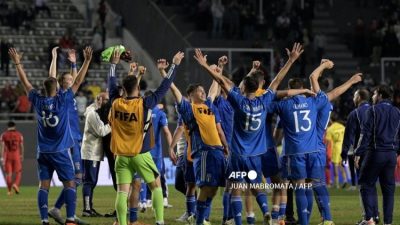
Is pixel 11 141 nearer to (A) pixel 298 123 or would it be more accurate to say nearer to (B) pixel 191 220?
(B) pixel 191 220

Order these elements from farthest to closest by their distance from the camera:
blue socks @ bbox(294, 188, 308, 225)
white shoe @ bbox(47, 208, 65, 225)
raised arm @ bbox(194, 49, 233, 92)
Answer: white shoe @ bbox(47, 208, 65, 225)
blue socks @ bbox(294, 188, 308, 225)
raised arm @ bbox(194, 49, 233, 92)

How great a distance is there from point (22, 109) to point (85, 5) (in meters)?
8.88

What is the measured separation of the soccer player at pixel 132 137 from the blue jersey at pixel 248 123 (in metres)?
1.12

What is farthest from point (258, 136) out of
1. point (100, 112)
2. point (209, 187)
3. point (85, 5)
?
point (85, 5)

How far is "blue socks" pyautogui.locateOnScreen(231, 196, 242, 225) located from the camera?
18.5m

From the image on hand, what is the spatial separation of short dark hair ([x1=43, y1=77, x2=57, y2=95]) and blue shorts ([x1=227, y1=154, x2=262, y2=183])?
3036mm

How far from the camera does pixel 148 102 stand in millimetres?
18219

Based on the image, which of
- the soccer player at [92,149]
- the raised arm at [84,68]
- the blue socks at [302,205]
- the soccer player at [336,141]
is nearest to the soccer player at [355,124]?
the blue socks at [302,205]

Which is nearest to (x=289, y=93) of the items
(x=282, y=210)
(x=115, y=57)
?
(x=282, y=210)

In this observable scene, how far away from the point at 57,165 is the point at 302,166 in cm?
387

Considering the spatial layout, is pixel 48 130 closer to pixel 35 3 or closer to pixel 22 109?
pixel 22 109

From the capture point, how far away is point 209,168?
19.4 m

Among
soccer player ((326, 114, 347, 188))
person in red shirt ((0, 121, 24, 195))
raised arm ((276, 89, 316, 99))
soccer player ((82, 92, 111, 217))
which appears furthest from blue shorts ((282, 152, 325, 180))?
soccer player ((326, 114, 347, 188))

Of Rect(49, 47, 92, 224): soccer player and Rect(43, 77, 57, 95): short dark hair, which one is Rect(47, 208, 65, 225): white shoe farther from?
Rect(43, 77, 57, 95): short dark hair
